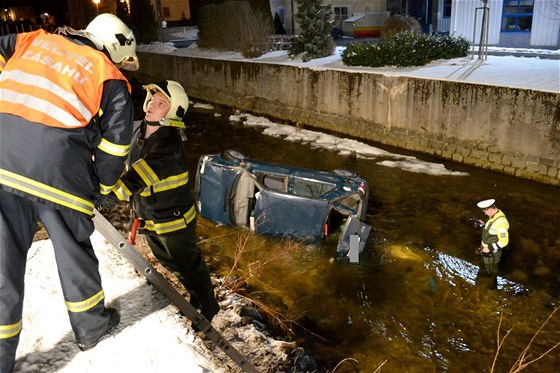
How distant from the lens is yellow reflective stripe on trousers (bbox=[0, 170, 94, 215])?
7.96 feet

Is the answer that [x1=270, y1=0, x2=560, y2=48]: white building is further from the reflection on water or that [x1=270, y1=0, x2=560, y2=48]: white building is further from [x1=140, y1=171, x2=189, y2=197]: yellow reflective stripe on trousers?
[x1=140, y1=171, x2=189, y2=197]: yellow reflective stripe on trousers

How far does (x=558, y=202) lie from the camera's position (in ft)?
27.0

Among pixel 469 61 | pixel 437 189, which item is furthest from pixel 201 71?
pixel 437 189

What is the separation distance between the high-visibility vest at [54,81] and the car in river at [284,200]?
12.7 ft

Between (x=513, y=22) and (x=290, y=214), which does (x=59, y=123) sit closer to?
(x=290, y=214)

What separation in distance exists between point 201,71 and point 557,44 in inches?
526

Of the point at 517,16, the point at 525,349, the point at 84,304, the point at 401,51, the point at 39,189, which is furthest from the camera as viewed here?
the point at 517,16

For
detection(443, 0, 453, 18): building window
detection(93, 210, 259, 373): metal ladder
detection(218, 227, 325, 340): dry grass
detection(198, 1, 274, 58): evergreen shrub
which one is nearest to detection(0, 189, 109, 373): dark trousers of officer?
detection(93, 210, 259, 373): metal ladder

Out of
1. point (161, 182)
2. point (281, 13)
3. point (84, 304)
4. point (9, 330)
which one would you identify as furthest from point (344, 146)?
point (281, 13)

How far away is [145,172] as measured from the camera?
3.33 metres

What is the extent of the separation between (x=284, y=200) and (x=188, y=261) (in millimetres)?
2860

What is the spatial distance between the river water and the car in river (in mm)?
221

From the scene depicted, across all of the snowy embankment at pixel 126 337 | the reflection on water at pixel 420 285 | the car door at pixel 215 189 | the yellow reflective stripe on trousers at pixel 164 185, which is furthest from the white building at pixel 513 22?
the snowy embankment at pixel 126 337

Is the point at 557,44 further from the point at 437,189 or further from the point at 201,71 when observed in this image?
the point at 201,71
